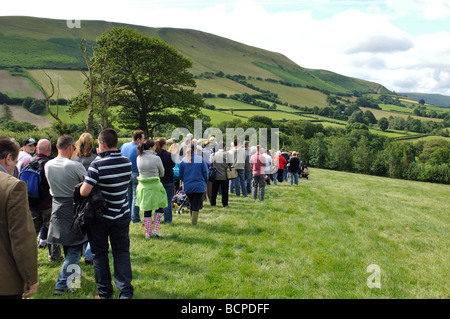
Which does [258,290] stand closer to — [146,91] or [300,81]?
[146,91]

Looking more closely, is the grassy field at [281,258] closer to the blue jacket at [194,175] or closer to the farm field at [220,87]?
the blue jacket at [194,175]

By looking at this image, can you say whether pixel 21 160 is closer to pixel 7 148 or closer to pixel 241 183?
pixel 7 148

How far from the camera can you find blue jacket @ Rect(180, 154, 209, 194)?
862cm

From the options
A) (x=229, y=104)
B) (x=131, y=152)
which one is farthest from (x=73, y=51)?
(x=131, y=152)

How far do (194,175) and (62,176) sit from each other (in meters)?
4.18

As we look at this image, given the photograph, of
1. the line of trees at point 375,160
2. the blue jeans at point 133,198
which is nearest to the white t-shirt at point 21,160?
the blue jeans at point 133,198

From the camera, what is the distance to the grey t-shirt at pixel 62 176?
193 inches

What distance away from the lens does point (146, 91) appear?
34.7 m

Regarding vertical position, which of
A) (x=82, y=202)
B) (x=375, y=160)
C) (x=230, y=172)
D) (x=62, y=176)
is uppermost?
(x=62, y=176)

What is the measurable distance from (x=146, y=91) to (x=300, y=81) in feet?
492

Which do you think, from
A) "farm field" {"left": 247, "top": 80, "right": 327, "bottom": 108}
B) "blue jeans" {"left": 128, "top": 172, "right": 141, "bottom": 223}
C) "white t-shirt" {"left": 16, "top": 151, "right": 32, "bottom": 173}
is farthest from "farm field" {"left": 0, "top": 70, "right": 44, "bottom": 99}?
"farm field" {"left": 247, "top": 80, "right": 327, "bottom": 108}

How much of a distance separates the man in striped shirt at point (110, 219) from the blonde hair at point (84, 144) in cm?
127

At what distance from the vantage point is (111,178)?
454cm

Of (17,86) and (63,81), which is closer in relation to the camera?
(17,86)
